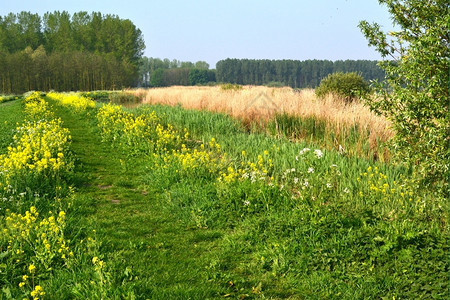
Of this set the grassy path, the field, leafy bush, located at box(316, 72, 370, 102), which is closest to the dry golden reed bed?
the field

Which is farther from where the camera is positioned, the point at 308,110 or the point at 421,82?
the point at 308,110

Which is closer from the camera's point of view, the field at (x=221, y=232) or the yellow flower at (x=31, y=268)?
the yellow flower at (x=31, y=268)

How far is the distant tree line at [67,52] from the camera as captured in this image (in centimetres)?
6662

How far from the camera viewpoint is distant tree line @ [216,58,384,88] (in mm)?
81394

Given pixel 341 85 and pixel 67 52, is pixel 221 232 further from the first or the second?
pixel 67 52

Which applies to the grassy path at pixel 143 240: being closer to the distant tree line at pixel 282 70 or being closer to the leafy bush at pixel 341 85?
the leafy bush at pixel 341 85

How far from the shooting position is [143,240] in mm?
5434

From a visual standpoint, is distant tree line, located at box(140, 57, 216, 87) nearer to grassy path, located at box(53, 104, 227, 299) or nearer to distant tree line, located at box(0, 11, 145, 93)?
distant tree line, located at box(0, 11, 145, 93)

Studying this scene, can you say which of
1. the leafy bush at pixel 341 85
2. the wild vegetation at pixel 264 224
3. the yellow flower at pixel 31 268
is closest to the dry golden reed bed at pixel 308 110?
the leafy bush at pixel 341 85

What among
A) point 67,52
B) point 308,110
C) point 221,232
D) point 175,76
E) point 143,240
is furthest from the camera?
point 175,76

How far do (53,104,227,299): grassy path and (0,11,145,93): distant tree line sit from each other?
2564 inches

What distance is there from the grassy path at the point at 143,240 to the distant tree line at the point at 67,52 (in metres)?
65.1

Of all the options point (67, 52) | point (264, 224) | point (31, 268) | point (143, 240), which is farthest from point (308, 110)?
point (67, 52)

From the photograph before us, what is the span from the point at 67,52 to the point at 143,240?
77909 mm
